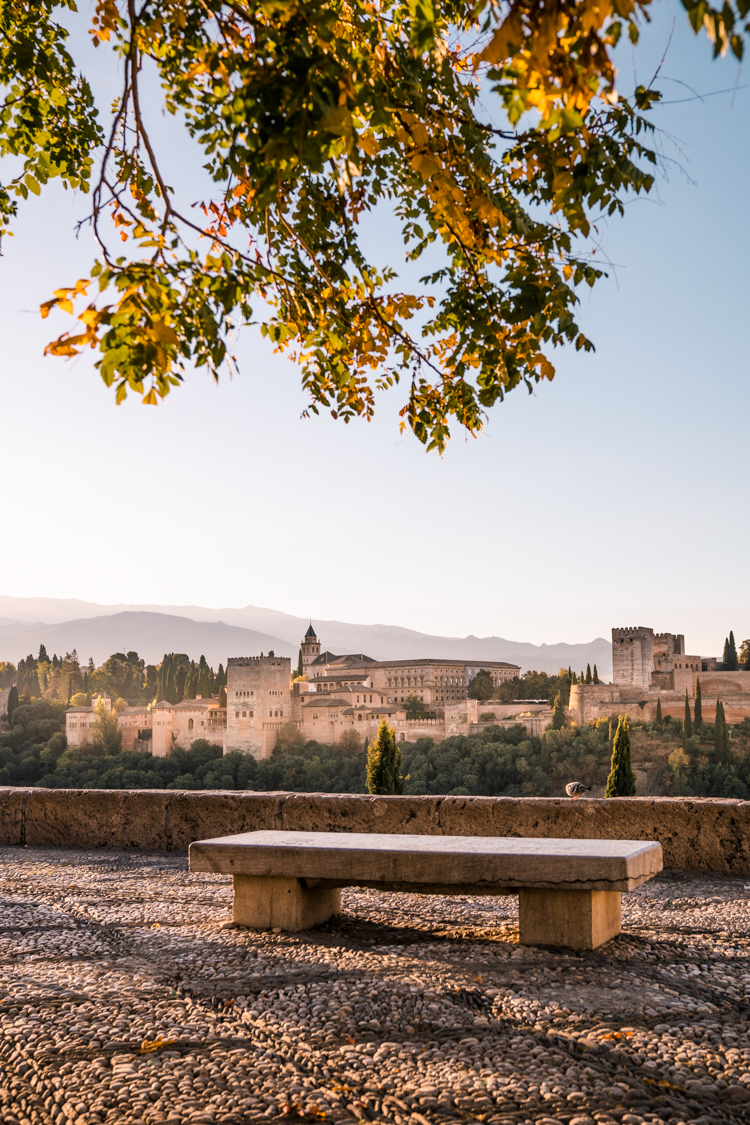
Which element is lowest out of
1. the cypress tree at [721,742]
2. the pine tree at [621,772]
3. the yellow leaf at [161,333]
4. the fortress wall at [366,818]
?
the cypress tree at [721,742]

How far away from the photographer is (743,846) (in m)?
4.20

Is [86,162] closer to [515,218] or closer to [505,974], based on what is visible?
[515,218]

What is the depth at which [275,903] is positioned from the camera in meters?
3.12

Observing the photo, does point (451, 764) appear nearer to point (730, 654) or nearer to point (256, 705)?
point (256, 705)

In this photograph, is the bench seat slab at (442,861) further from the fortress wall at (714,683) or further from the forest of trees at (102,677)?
the forest of trees at (102,677)

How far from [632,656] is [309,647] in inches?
1163

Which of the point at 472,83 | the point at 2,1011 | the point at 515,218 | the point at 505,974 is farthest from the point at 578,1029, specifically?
the point at 472,83

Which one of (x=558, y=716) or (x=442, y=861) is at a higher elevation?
(x=442, y=861)

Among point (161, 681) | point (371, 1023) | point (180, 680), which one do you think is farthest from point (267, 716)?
point (371, 1023)

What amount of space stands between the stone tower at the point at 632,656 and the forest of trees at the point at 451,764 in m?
6.63

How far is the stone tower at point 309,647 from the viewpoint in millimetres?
72312

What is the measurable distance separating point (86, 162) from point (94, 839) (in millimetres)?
3741

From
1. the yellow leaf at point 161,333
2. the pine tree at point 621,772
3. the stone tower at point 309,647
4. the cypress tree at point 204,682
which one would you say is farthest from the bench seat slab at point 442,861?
the stone tower at point 309,647

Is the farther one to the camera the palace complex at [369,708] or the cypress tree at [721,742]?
the palace complex at [369,708]
